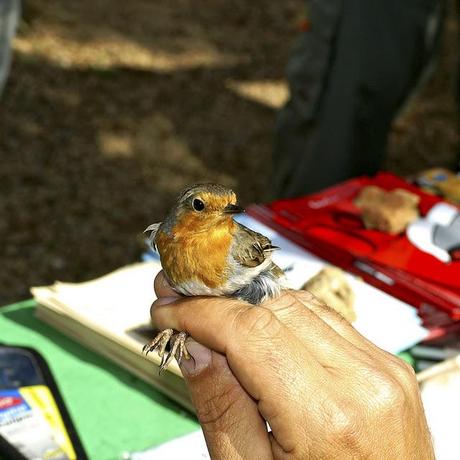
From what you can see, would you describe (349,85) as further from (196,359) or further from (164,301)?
(196,359)

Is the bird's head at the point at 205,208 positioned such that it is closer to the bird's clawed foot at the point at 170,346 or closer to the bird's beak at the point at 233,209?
the bird's beak at the point at 233,209

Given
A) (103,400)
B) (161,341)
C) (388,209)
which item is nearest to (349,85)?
(388,209)

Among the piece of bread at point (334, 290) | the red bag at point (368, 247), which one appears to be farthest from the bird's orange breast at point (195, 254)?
the red bag at point (368, 247)

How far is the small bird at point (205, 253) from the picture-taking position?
4.30 feet

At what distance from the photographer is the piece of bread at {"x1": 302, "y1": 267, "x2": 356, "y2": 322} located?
190 cm

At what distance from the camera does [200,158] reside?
5.97 m

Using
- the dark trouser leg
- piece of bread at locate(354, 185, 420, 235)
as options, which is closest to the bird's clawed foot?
piece of bread at locate(354, 185, 420, 235)

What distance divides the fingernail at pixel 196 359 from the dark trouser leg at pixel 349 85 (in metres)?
2.57

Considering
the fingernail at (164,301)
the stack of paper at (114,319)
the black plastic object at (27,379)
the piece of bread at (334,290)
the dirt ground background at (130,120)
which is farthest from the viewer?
the dirt ground background at (130,120)

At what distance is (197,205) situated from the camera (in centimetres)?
132

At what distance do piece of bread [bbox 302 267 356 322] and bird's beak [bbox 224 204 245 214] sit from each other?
0.62m

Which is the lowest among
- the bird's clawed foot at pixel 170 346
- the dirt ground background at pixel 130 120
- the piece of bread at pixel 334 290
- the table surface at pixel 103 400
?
the dirt ground background at pixel 130 120

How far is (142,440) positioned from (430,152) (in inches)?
207

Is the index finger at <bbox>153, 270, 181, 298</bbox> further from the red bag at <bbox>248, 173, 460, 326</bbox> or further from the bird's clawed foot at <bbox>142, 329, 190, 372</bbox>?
the red bag at <bbox>248, 173, 460, 326</bbox>
